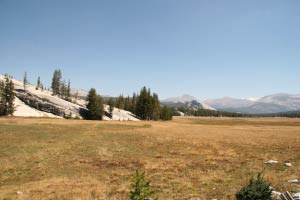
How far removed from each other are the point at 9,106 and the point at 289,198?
9462 cm

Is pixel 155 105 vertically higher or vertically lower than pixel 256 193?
higher

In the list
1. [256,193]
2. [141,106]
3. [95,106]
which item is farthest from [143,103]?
[256,193]

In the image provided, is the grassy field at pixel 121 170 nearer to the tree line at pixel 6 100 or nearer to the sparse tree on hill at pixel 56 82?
the tree line at pixel 6 100

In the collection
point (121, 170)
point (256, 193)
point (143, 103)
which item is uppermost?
point (143, 103)

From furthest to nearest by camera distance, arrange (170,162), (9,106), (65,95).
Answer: (65,95) < (9,106) < (170,162)

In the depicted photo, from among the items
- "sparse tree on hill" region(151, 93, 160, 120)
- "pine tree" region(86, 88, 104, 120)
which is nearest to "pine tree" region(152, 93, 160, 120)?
"sparse tree on hill" region(151, 93, 160, 120)

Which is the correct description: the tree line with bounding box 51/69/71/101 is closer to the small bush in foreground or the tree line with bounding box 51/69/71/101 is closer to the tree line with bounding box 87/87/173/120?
the tree line with bounding box 87/87/173/120

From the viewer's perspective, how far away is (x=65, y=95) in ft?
481

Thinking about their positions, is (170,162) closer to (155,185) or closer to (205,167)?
(205,167)

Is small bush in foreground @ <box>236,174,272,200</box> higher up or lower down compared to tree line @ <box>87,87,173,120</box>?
lower down

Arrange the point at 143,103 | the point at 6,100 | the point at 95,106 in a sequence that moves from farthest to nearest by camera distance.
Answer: the point at 143,103 < the point at 95,106 < the point at 6,100

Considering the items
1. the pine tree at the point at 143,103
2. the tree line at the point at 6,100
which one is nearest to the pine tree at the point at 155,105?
the pine tree at the point at 143,103

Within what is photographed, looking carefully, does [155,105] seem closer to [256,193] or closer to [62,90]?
[62,90]

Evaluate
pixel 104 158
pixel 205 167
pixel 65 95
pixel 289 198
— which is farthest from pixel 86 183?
pixel 65 95
